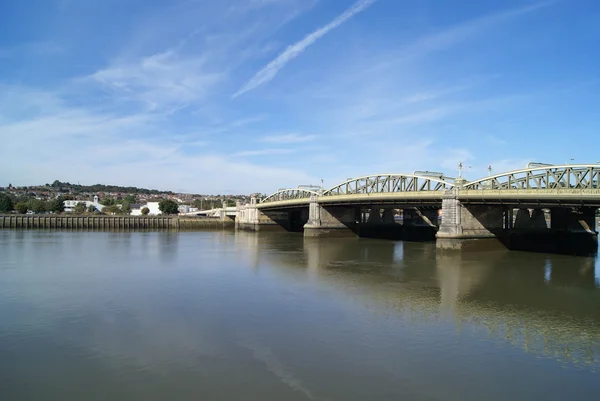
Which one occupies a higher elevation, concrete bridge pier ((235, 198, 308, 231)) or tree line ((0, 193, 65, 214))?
tree line ((0, 193, 65, 214))

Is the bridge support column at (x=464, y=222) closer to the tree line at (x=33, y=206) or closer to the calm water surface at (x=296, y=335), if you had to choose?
the calm water surface at (x=296, y=335)

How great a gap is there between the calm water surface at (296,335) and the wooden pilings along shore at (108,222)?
2774 inches

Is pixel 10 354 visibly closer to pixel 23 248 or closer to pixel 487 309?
pixel 487 309

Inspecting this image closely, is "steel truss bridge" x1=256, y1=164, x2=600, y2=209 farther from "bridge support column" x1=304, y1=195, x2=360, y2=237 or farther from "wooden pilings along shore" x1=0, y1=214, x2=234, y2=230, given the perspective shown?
"wooden pilings along shore" x1=0, y1=214, x2=234, y2=230

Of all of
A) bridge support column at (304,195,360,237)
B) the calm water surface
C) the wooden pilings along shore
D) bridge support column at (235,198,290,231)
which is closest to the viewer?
the calm water surface

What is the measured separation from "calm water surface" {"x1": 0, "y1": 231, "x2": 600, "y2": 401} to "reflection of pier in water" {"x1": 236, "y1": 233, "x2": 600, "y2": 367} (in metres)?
0.12

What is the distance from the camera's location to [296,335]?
1438 cm

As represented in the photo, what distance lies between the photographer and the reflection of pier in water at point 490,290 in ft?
50.0

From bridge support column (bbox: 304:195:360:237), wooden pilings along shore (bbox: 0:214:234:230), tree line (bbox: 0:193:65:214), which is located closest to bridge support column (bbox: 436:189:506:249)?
bridge support column (bbox: 304:195:360:237)

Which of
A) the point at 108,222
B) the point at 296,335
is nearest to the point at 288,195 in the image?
the point at 108,222

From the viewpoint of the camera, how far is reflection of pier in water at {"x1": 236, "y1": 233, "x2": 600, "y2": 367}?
600 inches

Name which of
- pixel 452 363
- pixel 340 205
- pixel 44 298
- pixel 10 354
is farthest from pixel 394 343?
pixel 340 205

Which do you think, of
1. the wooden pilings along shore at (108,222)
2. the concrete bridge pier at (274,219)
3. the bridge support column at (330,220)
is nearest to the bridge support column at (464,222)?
the bridge support column at (330,220)

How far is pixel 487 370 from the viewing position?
1166 cm
